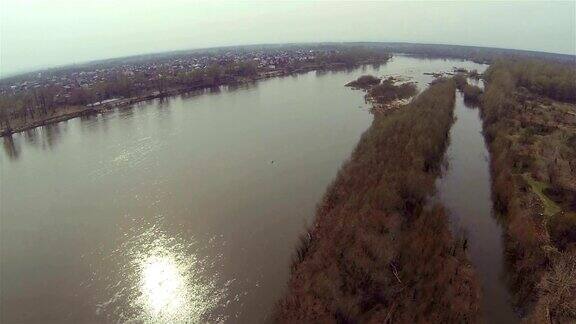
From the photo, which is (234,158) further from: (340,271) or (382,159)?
(340,271)

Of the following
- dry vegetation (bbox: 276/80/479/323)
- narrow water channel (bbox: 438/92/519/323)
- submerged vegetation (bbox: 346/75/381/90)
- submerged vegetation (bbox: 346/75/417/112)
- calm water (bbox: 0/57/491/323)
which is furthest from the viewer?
submerged vegetation (bbox: 346/75/381/90)

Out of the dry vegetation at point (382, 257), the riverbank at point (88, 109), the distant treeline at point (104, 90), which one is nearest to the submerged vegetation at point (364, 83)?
the riverbank at point (88, 109)

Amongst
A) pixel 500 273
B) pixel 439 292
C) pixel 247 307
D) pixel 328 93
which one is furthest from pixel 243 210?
pixel 328 93

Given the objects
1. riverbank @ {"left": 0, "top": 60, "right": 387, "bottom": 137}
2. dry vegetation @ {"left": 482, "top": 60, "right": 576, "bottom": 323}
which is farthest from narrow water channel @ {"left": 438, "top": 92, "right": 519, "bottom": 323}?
riverbank @ {"left": 0, "top": 60, "right": 387, "bottom": 137}

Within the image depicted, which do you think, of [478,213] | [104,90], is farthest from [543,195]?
[104,90]

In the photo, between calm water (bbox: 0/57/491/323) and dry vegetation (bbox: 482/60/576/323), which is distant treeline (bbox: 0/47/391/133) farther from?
dry vegetation (bbox: 482/60/576/323)

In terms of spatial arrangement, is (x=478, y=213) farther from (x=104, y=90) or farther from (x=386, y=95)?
(x=104, y=90)
